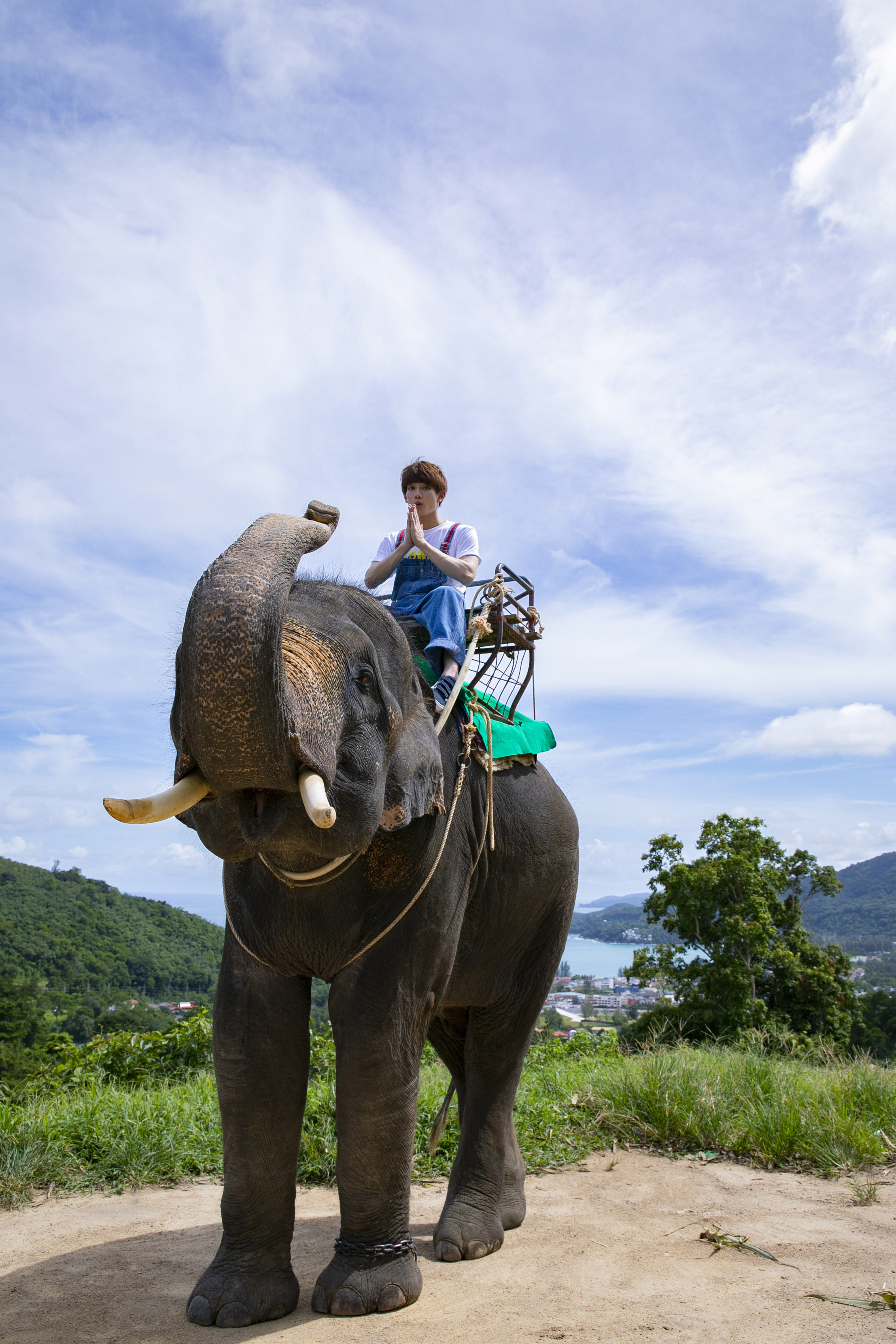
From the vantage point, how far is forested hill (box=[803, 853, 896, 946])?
102 metres

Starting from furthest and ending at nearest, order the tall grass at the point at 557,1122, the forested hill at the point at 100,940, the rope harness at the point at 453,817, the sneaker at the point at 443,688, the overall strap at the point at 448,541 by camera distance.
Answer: the forested hill at the point at 100,940 → the tall grass at the point at 557,1122 → the overall strap at the point at 448,541 → the sneaker at the point at 443,688 → the rope harness at the point at 453,817

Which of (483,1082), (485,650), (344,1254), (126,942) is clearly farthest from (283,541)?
(126,942)

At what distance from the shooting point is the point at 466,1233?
3.90 metres

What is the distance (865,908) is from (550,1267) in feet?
408

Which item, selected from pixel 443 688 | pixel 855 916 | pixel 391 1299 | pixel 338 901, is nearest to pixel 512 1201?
pixel 391 1299

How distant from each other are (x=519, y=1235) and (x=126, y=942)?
37.3m

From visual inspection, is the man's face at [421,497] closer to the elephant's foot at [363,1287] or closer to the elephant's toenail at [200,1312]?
the elephant's foot at [363,1287]

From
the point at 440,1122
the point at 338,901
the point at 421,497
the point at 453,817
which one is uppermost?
the point at 421,497

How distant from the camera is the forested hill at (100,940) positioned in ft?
112

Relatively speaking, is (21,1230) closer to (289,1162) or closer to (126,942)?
(289,1162)

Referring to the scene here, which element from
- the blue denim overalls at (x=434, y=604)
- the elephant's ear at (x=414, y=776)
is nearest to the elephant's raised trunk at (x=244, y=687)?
the elephant's ear at (x=414, y=776)

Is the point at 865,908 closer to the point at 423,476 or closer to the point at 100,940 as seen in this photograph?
the point at 100,940

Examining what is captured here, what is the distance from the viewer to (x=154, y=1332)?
120 inches

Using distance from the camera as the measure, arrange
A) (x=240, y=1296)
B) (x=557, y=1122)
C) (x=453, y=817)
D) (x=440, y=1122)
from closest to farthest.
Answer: (x=240, y=1296), (x=453, y=817), (x=440, y=1122), (x=557, y=1122)
